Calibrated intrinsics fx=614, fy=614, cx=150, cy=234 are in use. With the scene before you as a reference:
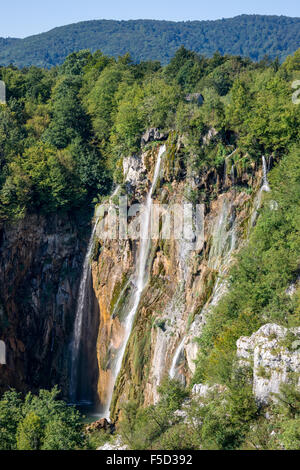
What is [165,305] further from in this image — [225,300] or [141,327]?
[225,300]

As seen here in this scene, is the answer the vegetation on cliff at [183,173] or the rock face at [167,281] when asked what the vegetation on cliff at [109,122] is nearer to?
the vegetation on cliff at [183,173]

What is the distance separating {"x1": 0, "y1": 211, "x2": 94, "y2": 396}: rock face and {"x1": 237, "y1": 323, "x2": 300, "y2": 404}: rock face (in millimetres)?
23548

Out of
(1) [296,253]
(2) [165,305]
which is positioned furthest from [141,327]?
(1) [296,253]

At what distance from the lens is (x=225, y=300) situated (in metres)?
30.9

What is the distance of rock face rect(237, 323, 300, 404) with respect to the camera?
23484 millimetres

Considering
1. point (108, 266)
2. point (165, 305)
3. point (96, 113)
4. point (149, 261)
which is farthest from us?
point (96, 113)

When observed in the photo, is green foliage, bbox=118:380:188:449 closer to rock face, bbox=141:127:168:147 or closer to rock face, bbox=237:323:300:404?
rock face, bbox=237:323:300:404

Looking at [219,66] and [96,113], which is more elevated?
[219,66]

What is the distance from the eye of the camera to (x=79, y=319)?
45.9 metres

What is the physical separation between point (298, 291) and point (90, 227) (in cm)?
2334

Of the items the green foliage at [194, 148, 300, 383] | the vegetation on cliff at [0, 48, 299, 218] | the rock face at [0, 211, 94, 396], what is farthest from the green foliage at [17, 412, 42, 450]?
the vegetation on cliff at [0, 48, 299, 218]

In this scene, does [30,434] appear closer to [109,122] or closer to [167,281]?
[167,281]
